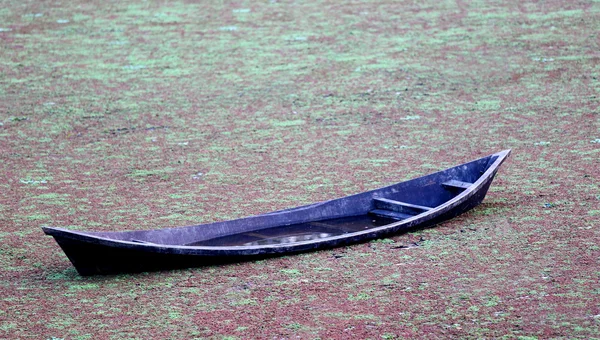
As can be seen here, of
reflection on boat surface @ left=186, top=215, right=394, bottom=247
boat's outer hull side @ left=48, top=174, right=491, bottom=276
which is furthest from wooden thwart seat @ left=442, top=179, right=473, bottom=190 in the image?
boat's outer hull side @ left=48, top=174, right=491, bottom=276

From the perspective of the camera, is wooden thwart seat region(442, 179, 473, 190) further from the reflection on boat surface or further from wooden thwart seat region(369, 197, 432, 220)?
the reflection on boat surface

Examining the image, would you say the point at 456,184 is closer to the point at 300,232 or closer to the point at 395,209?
the point at 395,209

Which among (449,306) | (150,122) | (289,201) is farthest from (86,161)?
(449,306)

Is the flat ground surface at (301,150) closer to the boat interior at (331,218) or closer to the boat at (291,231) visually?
the boat at (291,231)

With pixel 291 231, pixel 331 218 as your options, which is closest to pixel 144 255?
pixel 291 231

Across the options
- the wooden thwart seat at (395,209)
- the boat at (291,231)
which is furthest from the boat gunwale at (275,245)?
the wooden thwart seat at (395,209)

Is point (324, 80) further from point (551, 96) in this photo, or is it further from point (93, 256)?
point (93, 256)
